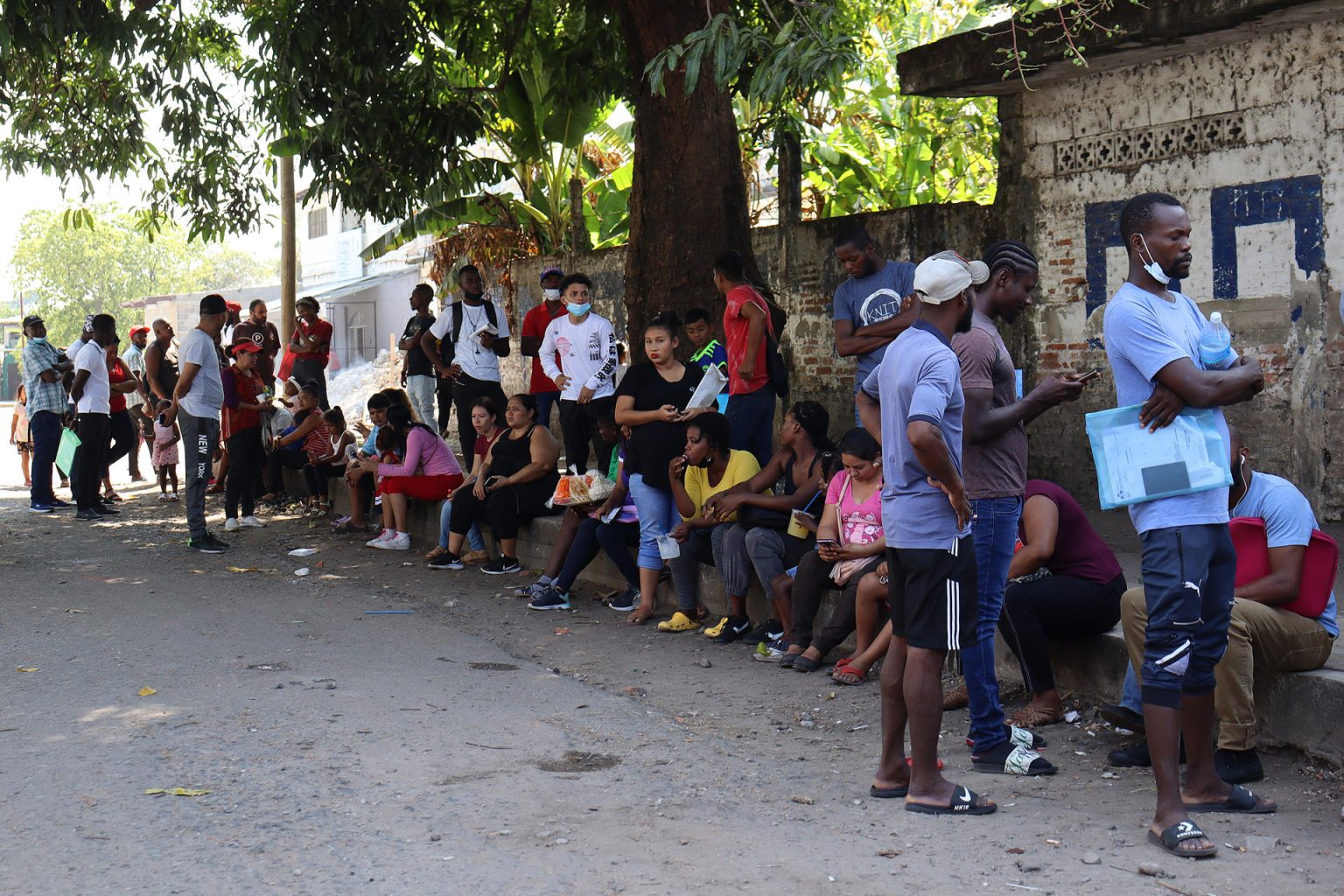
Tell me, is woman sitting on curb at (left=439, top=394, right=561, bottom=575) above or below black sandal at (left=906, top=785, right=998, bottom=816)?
Answer: above

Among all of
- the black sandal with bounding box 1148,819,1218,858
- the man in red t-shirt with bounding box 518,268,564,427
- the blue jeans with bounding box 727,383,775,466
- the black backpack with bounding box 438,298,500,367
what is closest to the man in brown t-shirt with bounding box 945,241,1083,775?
the black sandal with bounding box 1148,819,1218,858

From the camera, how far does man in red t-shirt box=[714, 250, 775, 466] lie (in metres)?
8.77

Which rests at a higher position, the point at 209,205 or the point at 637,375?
the point at 209,205

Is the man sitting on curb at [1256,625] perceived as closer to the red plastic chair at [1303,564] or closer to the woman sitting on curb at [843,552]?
the red plastic chair at [1303,564]

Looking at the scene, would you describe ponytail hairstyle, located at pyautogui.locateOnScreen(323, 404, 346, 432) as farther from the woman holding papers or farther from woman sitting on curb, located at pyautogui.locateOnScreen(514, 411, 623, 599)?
the woman holding papers

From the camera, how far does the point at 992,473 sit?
523cm

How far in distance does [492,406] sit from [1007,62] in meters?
4.41

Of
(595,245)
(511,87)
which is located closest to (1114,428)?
(511,87)

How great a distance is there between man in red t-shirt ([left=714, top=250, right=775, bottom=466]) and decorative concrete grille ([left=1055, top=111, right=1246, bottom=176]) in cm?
258

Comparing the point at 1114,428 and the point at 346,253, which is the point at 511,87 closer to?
the point at 1114,428

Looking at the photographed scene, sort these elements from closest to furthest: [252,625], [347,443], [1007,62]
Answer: [252,625] → [1007,62] → [347,443]

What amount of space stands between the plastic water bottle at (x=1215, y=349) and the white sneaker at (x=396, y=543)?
795 cm

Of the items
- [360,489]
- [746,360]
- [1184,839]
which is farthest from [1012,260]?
[360,489]

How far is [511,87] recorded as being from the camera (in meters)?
14.9
